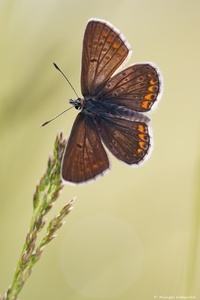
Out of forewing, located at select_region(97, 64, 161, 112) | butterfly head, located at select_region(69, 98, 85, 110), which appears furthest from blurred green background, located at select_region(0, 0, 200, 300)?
forewing, located at select_region(97, 64, 161, 112)

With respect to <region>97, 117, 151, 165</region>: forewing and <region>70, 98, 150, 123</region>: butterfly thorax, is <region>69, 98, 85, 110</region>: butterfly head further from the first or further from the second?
<region>97, 117, 151, 165</region>: forewing

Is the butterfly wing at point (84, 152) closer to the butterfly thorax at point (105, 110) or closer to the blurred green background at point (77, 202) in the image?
the butterfly thorax at point (105, 110)

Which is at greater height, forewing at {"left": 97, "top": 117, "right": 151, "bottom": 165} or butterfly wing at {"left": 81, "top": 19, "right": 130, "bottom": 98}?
butterfly wing at {"left": 81, "top": 19, "right": 130, "bottom": 98}

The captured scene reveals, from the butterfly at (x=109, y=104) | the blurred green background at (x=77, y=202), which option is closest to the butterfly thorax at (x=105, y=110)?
the butterfly at (x=109, y=104)

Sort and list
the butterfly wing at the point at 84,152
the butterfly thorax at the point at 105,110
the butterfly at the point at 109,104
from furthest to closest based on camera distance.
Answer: the butterfly thorax at the point at 105,110, the butterfly at the point at 109,104, the butterfly wing at the point at 84,152

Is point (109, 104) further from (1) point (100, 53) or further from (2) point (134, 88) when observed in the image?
(1) point (100, 53)
